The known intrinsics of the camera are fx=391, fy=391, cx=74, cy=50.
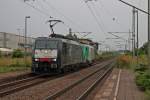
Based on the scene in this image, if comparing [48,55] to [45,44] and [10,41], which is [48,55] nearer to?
→ [45,44]

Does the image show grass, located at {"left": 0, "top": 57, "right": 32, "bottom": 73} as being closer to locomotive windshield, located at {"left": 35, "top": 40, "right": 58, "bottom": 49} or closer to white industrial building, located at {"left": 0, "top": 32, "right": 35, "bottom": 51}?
locomotive windshield, located at {"left": 35, "top": 40, "right": 58, "bottom": 49}

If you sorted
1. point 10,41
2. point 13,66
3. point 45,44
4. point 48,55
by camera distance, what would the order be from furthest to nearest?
point 10,41 → point 13,66 → point 45,44 → point 48,55

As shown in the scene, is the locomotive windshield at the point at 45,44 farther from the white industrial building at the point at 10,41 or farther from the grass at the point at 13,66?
the white industrial building at the point at 10,41

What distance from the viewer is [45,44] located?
97.6 feet

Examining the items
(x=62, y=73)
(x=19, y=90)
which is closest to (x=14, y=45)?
(x=62, y=73)

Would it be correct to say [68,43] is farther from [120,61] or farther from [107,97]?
[120,61]

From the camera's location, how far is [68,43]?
3256 centimetres

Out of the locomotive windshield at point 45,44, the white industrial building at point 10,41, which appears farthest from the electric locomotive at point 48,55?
the white industrial building at point 10,41

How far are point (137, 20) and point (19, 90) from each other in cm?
3126

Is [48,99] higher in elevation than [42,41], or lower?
lower

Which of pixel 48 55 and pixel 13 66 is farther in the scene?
pixel 13 66

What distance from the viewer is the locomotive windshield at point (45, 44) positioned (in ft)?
96.7

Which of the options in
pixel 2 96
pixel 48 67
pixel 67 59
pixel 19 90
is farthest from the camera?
pixel 67 59

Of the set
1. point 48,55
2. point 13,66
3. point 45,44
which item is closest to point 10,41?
point 13,66
